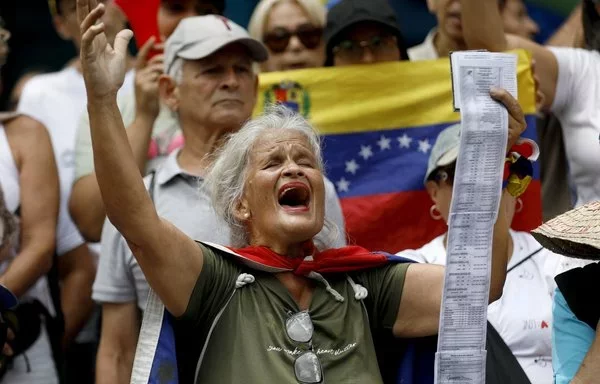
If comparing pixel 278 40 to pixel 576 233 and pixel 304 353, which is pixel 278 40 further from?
pixel 576 233

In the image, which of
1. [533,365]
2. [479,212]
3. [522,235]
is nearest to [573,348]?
[479,212]

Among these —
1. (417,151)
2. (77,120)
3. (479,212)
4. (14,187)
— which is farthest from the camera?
(77,120)

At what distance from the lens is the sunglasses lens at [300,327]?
4059mm

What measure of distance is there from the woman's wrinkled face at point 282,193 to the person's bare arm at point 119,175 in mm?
375

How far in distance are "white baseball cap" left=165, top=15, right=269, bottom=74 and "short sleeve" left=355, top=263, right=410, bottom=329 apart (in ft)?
4.23

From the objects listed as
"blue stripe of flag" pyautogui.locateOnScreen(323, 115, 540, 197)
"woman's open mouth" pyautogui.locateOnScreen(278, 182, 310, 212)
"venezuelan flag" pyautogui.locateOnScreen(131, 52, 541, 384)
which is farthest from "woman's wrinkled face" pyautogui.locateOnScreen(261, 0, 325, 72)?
"woman's open mouth" pyautogui.locateOnScreen(278, 182, 310, 212)

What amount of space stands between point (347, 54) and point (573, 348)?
6.92 ft

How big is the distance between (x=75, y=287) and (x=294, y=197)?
1.43m

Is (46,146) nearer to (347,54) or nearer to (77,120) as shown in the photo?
(77,120)

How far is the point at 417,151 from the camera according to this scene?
561 centimetres

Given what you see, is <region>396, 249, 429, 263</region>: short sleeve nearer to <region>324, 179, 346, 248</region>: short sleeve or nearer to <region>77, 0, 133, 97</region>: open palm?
<region>324, 179, 346, 248</region>: short sleeve

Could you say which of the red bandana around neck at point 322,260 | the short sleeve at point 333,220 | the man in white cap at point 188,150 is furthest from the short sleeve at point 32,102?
the red bandana around neck at point 322,260

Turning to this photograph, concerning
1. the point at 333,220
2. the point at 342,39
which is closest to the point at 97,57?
the point at 333,220

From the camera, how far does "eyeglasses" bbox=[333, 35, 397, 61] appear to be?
5.65m
